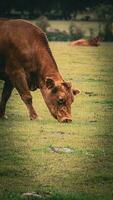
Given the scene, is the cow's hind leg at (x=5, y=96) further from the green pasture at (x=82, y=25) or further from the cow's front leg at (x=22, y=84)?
the green pasture at (x=82, y=25)

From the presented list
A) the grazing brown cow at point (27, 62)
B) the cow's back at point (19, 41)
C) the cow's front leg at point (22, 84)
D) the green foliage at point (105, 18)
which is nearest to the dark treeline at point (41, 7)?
the green foliage at point (105, 18)

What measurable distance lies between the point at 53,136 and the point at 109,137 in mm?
919

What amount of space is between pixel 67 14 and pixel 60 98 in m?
50.3

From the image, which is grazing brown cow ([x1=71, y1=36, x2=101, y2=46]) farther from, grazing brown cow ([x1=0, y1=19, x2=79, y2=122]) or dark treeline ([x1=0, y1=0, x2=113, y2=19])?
grazing brown cow ([x1=0, y1=19, x2=79, y2=122])

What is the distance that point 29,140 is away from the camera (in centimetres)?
1188

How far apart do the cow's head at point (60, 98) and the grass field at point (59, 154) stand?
0.19 m

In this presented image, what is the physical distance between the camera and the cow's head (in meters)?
13.8

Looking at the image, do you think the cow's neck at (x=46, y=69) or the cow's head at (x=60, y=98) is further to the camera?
the cow's neck at (x=46, y=69)

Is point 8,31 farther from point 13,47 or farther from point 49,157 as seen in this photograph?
point 49,157

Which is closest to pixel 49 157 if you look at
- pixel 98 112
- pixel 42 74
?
pixel 42 74

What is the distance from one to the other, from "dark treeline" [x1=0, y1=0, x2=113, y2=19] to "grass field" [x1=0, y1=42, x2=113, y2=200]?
1500 inches

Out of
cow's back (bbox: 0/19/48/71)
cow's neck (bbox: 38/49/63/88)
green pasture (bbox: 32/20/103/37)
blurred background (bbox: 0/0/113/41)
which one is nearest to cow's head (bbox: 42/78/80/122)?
cow's neck (bbox: 38/49/63/88)

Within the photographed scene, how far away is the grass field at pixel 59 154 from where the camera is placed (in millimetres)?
8750

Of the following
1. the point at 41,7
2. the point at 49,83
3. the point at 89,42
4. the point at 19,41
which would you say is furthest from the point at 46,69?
the point at 41,7
